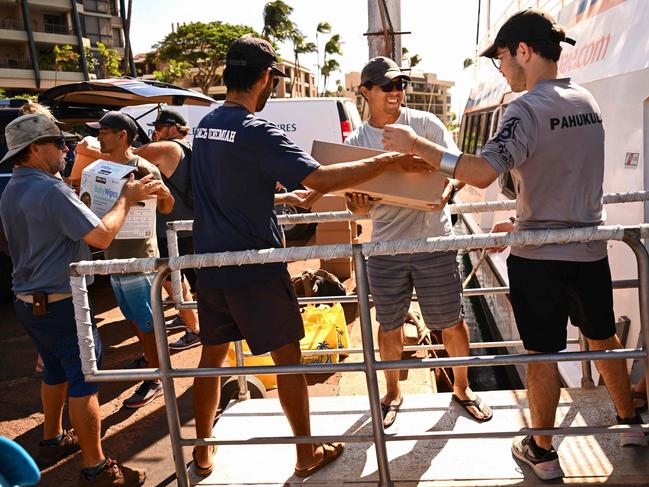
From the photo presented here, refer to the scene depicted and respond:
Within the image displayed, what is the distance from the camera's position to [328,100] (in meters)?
11.4

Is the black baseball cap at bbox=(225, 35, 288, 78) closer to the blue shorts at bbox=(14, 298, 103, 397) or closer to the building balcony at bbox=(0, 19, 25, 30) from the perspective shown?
the blue shorts at bbox=(14, 298, 103, 397)

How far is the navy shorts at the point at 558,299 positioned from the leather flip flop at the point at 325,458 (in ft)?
3.44

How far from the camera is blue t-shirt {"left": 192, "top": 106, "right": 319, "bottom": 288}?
8.27 ft

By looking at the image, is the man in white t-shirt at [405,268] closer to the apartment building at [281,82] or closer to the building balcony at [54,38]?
the apartment building at [281,82]

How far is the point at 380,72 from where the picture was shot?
10.6 feet

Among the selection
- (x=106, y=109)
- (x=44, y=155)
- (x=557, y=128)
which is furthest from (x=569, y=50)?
(x=106, y=109)

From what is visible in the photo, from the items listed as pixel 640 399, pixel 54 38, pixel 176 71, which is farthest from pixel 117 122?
pixel 176 71

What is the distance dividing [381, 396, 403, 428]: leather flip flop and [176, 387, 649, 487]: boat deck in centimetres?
3

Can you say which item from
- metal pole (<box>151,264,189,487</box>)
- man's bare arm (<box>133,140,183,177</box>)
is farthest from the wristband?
man's bare arm (<box>133,140,183,177</box>)

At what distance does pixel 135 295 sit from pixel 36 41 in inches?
1929

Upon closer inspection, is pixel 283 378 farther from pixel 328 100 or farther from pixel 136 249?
pixel 328 100

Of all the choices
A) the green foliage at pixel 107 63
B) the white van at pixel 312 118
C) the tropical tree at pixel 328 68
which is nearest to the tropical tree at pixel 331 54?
the tropical tree at pixel 328 68

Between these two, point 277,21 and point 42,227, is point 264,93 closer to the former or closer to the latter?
point 42,227

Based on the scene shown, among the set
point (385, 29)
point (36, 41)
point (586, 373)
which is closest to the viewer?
point (586, 373)
